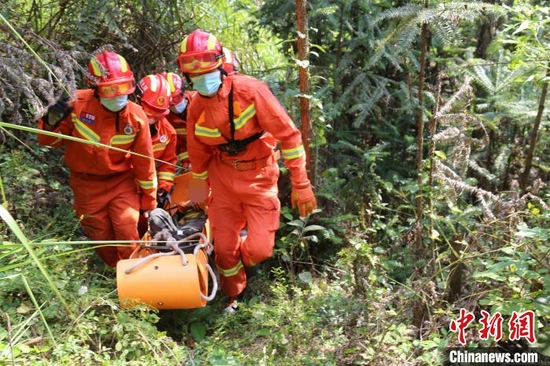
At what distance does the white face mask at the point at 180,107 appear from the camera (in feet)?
16.7

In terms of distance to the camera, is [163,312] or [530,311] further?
[163,312]

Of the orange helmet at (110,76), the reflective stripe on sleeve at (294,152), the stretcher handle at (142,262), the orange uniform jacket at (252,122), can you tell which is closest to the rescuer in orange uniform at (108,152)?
the orange helmet at (110,76)

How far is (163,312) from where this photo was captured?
397 cm

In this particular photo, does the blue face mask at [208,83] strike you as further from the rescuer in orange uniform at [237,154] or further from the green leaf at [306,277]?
the green leaf at [306,277]

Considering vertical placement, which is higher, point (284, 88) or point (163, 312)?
point (284, 88)

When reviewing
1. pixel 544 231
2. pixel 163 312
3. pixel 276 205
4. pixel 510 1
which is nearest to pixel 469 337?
pixel 544 231

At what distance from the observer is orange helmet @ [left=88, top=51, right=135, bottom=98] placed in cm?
395

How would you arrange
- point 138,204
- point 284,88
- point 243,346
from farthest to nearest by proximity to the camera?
point 284,88 → point 138,204 → point 243,346

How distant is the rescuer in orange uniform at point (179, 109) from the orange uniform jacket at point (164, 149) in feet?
0.89

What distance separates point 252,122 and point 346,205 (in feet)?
4.73

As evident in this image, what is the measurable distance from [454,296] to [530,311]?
0.87m

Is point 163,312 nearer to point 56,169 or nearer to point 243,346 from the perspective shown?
point 243,346

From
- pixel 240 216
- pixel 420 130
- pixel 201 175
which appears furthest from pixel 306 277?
pixel 420 130

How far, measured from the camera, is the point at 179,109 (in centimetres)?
514
